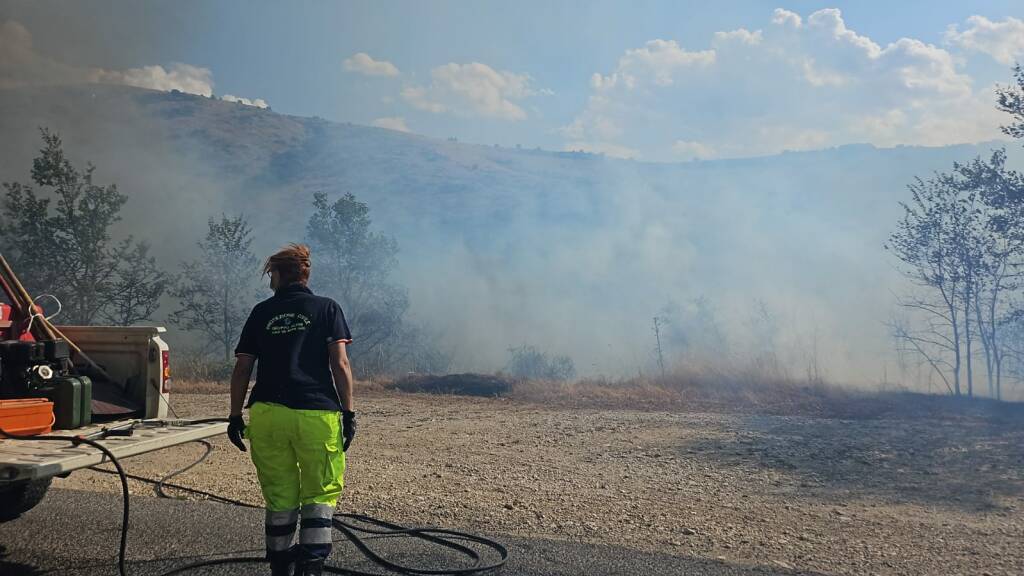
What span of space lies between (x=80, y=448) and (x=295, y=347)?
48.6 inches

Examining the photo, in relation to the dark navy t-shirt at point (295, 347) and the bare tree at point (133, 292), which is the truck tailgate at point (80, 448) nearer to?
the dark navy t-shirt at point (295, 347)

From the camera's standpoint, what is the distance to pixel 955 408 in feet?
40.5

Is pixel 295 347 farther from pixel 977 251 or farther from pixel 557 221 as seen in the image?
pixel 557 221

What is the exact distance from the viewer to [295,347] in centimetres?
366

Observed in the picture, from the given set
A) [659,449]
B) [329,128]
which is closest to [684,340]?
[659,449]

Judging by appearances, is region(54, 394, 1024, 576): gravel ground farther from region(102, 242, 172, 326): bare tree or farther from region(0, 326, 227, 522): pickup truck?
region(102, 242, 172, 326): bare tree

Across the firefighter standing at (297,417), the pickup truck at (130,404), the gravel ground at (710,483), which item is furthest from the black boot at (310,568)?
the gravel ground at (710,483)

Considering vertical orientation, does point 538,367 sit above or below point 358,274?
below

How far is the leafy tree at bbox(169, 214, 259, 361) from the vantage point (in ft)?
67.5

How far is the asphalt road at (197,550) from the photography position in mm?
4270

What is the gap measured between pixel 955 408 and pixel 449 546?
10.6 m

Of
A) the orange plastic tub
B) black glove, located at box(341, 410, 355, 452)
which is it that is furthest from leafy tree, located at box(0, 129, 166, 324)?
black glove, located at box(341, 410, 355, 452)

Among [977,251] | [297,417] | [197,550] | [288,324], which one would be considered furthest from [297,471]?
[977,251]

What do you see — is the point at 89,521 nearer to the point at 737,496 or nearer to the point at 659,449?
the point at 737,496
